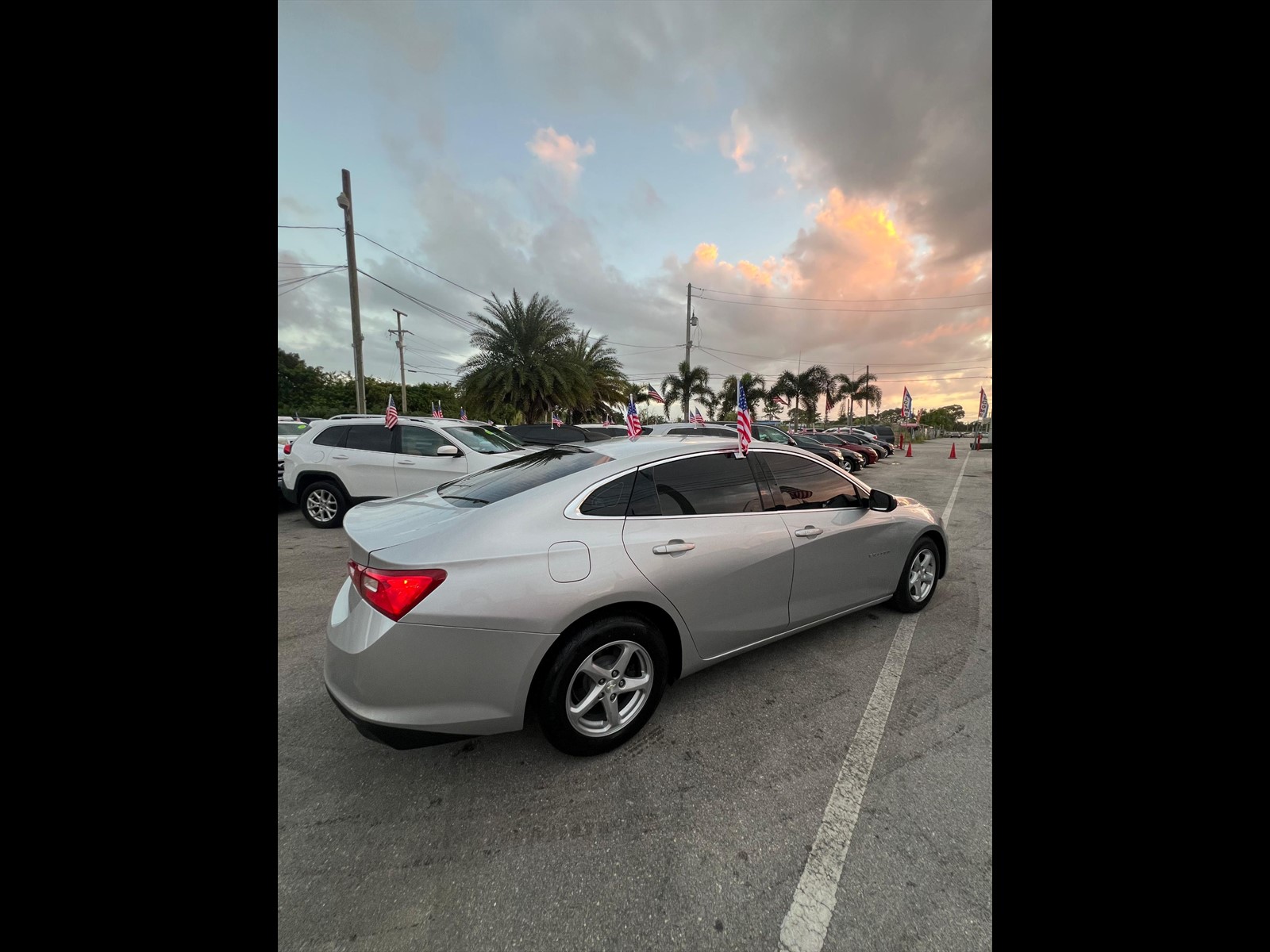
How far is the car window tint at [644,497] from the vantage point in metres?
2.40

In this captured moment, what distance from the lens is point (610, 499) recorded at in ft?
7.74

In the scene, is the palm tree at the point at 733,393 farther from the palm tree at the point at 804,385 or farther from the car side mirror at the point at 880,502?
the car side mirror at the point at 880,502

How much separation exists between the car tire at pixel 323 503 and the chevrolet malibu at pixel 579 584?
516 centimetres

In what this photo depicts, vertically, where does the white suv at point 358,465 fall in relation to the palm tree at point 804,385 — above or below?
below

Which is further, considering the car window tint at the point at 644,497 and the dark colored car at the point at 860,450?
the dark colored car at the point at 860,450

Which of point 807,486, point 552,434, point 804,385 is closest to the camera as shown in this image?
point 807,486

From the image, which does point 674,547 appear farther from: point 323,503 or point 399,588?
point 323,503

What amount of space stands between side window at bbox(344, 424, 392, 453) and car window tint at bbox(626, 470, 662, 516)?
5.91m

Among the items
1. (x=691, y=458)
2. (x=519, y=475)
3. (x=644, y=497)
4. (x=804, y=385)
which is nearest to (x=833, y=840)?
(x=644, y=497)

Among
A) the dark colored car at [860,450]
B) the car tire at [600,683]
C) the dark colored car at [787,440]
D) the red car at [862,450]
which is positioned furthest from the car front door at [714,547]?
the red car at [862,450]

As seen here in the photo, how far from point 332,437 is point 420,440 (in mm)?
1289
